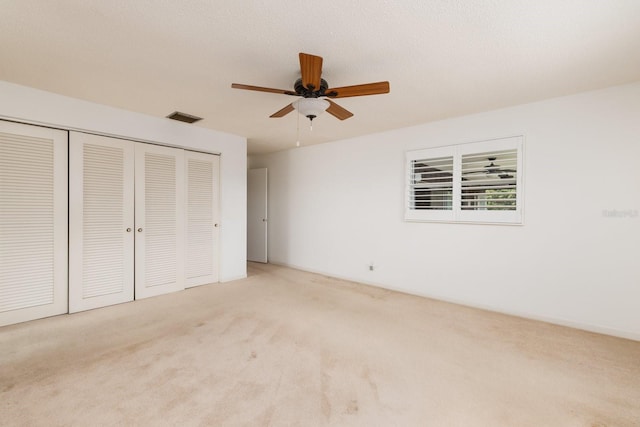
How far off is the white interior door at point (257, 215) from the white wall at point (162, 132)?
1.28 m

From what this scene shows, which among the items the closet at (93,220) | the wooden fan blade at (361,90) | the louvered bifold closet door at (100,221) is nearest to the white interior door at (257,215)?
the closet at (93,220)

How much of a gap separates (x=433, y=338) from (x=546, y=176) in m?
2.18

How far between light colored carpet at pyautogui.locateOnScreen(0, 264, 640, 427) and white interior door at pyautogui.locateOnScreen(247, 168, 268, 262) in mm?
2936

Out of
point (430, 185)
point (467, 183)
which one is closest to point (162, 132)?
point (430, 185)

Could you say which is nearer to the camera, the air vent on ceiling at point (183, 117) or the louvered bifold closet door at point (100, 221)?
the louvered bifold closet door at point (100, 221)

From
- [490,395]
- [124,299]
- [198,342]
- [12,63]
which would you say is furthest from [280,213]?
[490,395]

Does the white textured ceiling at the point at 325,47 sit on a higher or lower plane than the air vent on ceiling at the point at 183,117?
lower

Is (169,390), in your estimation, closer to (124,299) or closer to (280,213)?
(124,299)

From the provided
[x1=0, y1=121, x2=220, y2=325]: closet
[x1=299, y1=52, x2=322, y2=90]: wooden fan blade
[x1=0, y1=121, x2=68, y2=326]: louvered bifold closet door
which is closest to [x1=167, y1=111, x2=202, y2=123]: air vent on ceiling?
[x1=0, y1=121, x2=220, y2=325]: closet

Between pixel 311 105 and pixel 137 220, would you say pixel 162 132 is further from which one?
pixel 311 105

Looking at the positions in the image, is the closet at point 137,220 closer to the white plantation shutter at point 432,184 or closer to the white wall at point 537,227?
the white wall at point 537,227

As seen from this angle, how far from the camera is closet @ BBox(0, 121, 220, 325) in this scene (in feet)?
9.44

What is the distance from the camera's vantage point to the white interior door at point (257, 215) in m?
6.19

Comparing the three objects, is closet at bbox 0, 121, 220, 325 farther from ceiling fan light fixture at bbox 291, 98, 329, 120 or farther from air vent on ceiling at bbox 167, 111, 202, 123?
ceiling fan light fixture at bbox 291, 98, 329, 120
